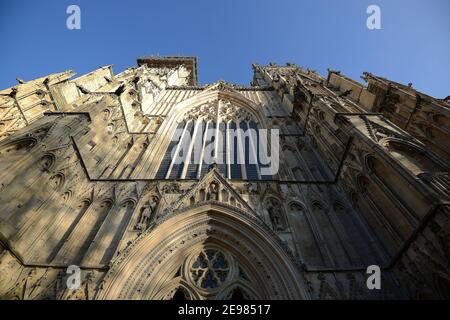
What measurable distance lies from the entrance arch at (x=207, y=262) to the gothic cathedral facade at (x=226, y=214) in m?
0.03

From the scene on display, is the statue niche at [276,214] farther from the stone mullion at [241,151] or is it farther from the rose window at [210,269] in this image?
the stone mullion at [241,151]

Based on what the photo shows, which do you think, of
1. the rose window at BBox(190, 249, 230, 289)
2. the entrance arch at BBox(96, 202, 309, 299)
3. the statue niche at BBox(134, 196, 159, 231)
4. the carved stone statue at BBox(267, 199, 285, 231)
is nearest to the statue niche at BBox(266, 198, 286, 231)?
the carved stone statue at BBox(267, 199, 285, 231)

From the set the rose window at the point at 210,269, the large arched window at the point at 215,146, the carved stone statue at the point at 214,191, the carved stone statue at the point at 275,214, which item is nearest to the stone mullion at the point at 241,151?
the large arched window at the point at 215,146

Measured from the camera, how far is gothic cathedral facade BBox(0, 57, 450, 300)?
6.61m

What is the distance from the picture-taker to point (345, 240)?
27.3ft

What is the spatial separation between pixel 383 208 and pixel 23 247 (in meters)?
10.4

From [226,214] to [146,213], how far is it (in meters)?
2.71

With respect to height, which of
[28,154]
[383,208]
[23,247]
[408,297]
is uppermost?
[28,154]

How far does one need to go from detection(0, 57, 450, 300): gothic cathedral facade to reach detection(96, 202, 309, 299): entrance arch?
0.03m

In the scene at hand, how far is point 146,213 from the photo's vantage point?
29.0 feet

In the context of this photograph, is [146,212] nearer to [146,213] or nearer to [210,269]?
[146,213]

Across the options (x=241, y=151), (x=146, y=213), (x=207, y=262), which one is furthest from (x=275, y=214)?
(x=241, y=151)

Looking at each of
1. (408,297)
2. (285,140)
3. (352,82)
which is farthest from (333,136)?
(352,82)
